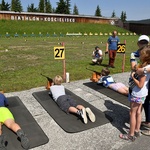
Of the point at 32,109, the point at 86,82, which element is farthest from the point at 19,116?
the point at 86,82

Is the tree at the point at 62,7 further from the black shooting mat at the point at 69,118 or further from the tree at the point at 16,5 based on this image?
the black shooting mat at the point at 69,118

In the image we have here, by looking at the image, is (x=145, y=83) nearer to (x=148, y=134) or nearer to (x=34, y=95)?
(x=148, y=134)

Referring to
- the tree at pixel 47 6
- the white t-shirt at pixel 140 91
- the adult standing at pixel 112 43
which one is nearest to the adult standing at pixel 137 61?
the white t-shirt at pixel 140 91

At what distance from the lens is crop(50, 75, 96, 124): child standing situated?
4.01 metres

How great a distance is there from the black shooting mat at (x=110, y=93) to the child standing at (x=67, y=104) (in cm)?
147

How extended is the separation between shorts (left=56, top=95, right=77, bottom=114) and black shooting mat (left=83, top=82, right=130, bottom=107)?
4.96 feet

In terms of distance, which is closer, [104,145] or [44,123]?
[104,145]

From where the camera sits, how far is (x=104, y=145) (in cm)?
330

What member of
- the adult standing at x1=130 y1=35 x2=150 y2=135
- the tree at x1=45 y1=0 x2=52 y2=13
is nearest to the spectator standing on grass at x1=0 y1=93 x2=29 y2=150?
the adult standing at x1=130 y1=35 x2=150 y2=135

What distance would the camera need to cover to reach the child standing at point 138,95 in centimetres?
303

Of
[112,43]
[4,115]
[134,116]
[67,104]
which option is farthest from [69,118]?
[112,43]

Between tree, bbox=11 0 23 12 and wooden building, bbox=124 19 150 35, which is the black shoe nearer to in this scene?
wooden building, bbox=124 19 150 35

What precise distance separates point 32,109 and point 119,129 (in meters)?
2.20

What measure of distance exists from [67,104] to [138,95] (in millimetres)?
1859
